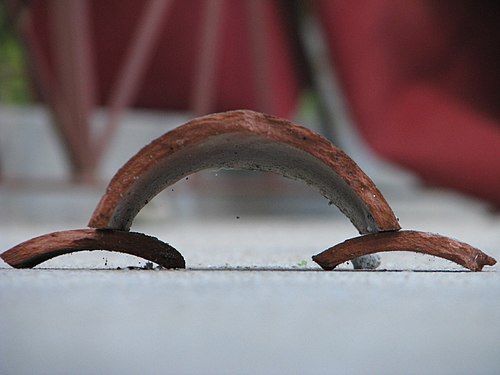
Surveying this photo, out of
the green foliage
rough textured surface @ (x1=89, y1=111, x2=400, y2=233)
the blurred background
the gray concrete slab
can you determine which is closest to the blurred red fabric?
the blurred background

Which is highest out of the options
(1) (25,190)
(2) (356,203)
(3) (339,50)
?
(3) (339,50)

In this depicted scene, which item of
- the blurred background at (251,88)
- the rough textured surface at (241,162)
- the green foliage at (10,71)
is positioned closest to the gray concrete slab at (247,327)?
the rough textured surface at (241,162)

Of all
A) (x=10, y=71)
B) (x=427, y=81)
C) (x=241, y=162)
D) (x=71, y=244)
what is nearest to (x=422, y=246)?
(x=241, y=162)

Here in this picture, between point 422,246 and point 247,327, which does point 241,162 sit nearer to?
point 422,246

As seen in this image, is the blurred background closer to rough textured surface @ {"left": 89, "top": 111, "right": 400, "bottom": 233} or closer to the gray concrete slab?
rough textured surface @ {"left": 89, "top": 111, "right": 400, "bottom": 233}

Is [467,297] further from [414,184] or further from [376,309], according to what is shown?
[414,184]

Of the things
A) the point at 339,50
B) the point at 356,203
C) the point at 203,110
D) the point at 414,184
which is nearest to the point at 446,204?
the point at 414,184

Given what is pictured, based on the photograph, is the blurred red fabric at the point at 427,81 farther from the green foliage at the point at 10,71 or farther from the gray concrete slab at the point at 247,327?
the gray concrete slab at the point at 247,327
